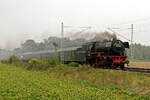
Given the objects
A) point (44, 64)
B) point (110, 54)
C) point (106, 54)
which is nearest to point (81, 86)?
point (106, 54)

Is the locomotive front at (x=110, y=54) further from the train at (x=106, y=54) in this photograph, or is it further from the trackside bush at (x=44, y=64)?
the trackside bush at (x=44, y=64)

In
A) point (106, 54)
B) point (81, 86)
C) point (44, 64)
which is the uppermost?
point (106, 54)

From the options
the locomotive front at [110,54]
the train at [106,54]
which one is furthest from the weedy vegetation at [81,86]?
the train at [106,54]

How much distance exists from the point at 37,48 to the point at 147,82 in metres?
64.5

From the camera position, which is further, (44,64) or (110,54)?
(44,64)

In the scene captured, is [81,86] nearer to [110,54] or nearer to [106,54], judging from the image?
[106,54]

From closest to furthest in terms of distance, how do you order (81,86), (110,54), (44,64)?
(81,86)
(110,54)
(44,64)

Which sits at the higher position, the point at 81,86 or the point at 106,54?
the point at 106,54

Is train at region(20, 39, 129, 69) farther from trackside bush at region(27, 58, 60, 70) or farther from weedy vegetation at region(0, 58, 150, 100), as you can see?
trackside bush at region(27, 58, 60, 70)

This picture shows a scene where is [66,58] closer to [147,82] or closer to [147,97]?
[147,82]

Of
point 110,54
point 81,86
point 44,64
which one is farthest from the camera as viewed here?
point 44,64

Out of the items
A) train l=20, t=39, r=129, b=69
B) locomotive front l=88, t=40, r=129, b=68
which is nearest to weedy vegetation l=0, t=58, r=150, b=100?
locomotive front l=88, t=40, r=129, b=68

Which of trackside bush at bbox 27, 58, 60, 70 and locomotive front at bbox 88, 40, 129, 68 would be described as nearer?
locomotive front at bbox 88, 40, 129, 68

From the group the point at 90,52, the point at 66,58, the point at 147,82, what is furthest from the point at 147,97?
the point at 66,58
